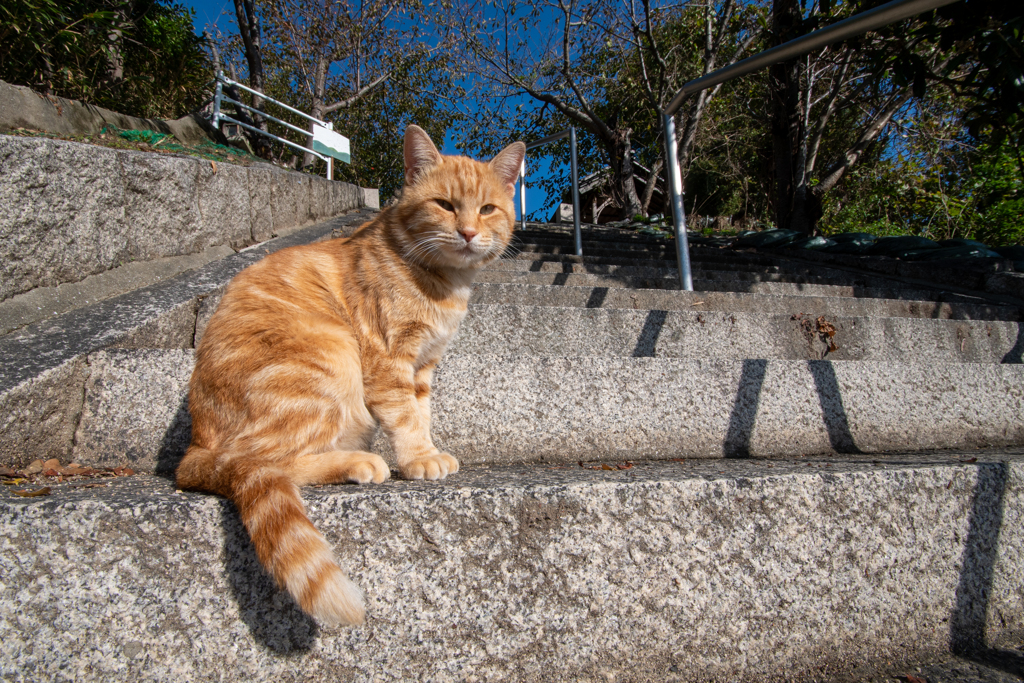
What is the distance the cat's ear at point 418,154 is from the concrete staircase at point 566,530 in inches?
34.3

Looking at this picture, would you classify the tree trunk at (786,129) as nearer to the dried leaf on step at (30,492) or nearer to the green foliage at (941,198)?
the green foliage at (941,198)

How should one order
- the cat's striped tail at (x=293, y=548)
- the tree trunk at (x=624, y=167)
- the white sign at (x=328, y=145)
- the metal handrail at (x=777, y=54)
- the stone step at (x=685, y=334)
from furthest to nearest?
the tree trunk at (x=624, y=167) → the white sign at (x=328, y=145) → the stone step at (x=685, y=334) → the metal handrail at (x=777, y=54) → the cat's striped tail at (x=293, y=548)

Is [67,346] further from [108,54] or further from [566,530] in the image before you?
[108,54]

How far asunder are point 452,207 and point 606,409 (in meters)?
1.02

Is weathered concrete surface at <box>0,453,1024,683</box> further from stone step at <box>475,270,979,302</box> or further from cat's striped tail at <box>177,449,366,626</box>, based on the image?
stone step at <box>475,270,979,302</box>

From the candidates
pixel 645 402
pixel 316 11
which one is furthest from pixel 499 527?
pixel 316 11

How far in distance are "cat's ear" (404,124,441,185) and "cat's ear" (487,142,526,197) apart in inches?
11.4

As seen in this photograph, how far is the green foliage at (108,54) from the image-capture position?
435 cm

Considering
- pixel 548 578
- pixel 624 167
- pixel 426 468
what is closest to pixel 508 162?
pixel 426 468

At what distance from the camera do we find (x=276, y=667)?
118 cm

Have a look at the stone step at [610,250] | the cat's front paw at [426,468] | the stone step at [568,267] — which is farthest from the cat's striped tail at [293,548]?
the stone step at [610,250]

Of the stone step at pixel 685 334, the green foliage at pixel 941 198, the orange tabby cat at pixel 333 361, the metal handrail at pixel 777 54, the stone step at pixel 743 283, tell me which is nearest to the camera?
the orange tabby cat at pixel 333 361

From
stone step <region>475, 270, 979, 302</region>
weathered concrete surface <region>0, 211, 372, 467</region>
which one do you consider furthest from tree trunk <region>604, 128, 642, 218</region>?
weathered concrete surface <region>0, 211, 372, 467</region>

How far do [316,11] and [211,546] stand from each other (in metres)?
17.2
